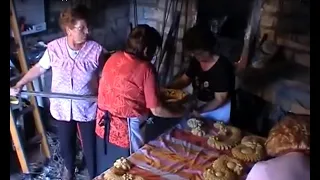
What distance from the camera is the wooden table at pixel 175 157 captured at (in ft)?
2.60

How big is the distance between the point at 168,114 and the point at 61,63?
0.21 metres

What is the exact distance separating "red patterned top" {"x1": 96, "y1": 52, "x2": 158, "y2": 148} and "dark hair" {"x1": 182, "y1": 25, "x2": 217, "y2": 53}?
0.38 feet

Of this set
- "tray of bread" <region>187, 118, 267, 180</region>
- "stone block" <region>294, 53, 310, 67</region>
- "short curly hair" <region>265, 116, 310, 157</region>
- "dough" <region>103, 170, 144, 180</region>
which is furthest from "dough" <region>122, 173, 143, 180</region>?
"stone block" <region>294, 53, 310, 67</region>

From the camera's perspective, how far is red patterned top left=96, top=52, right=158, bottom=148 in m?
0.81

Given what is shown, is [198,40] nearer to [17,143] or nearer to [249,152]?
[249,152]

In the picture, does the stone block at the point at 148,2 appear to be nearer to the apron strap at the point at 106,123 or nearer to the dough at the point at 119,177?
the apron strap at the point at 106,123

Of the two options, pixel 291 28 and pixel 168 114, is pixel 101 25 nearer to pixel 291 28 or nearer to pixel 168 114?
pixel 168 114

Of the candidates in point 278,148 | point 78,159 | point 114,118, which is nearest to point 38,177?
point 78,159

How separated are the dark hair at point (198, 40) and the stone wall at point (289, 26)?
0.11 m

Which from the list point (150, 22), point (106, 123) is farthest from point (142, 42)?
point (106, 123)

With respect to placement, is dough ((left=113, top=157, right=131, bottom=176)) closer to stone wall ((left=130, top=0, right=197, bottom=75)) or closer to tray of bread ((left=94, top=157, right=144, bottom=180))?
tray of bread ((left=94, top=157, right=144, bottom=180))

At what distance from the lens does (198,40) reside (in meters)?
0.90

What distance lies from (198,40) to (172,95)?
4.7 inches

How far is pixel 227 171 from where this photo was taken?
798mm
